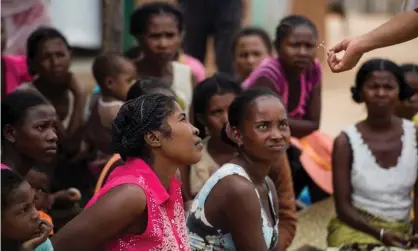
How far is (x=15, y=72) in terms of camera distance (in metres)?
5.12

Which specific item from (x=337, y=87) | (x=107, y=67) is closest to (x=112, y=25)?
(x=107, y=67)

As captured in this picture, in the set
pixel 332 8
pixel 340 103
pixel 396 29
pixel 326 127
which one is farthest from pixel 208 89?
pixel 332 8

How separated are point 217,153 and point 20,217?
67.3 inches

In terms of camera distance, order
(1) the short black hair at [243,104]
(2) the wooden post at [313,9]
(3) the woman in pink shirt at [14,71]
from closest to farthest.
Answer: (1) the short black hair at [243,104] → (3) the woman in pink shirt at [14,71] → (2) the wooden post at [313,9]

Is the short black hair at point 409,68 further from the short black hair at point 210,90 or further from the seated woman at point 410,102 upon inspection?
the short black hair at point 210,90

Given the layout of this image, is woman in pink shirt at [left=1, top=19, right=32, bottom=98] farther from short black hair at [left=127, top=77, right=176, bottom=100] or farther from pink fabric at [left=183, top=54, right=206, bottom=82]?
short black hair at [left=127, top=77, right=176, bottom=100]

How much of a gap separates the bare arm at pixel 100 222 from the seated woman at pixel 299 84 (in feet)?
7.07

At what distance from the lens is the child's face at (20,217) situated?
2553mm

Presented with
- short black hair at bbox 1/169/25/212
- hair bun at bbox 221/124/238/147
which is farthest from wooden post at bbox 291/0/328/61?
short black hair at bbox 1/169/25/212

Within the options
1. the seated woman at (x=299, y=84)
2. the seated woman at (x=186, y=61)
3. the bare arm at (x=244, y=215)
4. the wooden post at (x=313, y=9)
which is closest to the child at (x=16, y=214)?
the bare arm at (x=244, y=215)

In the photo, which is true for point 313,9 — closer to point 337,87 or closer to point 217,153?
point 337,87

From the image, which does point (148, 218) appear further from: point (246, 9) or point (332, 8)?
point (332, 8)

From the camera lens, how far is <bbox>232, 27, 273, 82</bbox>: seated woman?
226 inches

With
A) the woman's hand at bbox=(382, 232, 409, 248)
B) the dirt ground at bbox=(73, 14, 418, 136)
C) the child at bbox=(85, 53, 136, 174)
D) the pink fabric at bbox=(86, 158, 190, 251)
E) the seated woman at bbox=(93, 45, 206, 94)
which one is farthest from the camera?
the dirt ground at bbox=(73, 14, 418, 136)
